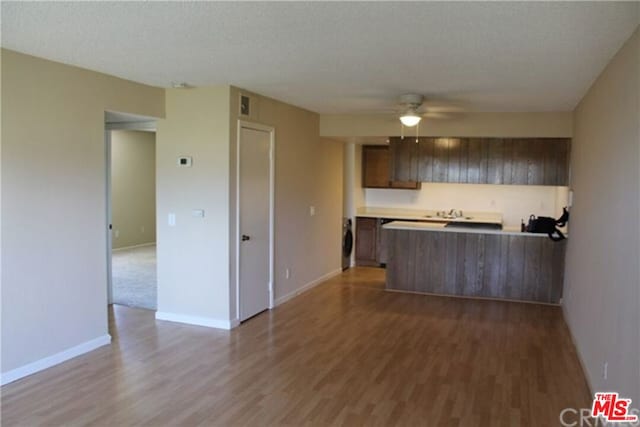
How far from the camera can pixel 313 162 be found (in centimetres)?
681

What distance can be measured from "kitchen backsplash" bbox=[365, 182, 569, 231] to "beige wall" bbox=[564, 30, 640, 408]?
3313 millimetres

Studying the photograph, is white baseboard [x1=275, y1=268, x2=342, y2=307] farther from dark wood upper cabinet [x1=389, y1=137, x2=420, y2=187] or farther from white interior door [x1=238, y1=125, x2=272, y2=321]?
dark wood upper cabinet [x1=389, y1=137, x2=420, y2=187]

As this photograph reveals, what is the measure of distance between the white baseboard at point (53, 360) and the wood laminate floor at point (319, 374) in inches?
2.8

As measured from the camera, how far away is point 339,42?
3191mm

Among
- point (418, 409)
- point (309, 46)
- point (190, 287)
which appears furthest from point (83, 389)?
point (309, 46)

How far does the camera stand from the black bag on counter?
241 inches

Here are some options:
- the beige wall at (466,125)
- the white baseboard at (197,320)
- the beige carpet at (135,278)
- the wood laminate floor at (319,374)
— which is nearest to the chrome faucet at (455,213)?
the beige wall at (466,125)

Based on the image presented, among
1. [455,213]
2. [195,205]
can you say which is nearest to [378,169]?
[455,213]

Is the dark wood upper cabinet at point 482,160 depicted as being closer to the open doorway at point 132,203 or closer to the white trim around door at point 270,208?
the white trim around door at point 270,208

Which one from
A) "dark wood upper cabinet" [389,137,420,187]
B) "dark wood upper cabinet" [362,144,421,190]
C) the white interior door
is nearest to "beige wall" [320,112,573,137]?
"dark wood upper cabinet" [389,137,420,187]

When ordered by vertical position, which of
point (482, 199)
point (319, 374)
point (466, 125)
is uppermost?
point (466, 125)

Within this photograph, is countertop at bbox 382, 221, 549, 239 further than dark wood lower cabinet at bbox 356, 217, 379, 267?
No

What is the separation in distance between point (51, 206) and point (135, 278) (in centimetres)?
356

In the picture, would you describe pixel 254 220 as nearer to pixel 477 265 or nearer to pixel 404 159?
pixel 404 159
